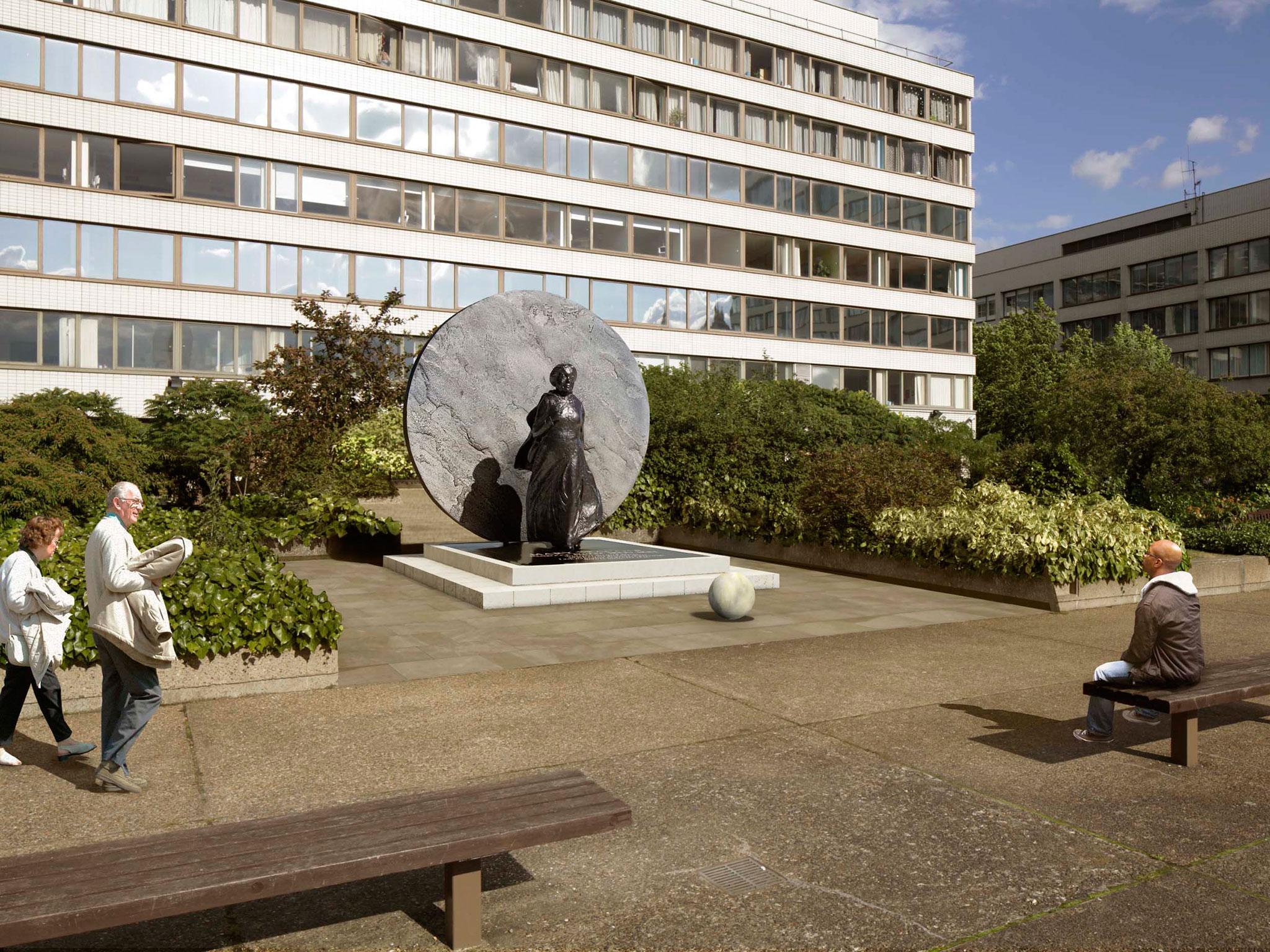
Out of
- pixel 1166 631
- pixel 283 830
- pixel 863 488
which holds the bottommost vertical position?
pixel 283 830

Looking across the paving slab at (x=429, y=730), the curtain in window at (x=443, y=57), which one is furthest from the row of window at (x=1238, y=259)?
the paving slab at (x=429, y=730)

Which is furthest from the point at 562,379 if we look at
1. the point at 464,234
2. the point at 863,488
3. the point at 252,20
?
the point at 252,20

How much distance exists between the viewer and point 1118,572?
1254 cm

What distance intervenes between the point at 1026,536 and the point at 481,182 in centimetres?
2831

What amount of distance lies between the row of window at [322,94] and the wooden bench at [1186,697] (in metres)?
33.4

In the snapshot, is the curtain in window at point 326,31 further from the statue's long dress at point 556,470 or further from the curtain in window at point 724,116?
the statue's long dress at point 556,470

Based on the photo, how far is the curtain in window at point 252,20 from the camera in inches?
1288

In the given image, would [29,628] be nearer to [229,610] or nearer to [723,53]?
[229,610]

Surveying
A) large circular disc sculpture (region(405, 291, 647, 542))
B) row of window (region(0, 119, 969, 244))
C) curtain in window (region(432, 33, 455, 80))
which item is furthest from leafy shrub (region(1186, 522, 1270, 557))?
curtain in window (region(432, 33, 455, 80))

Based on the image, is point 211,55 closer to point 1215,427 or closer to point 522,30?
point 522,30

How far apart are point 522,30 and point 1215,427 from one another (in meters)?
28.4

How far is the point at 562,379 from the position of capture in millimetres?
13117

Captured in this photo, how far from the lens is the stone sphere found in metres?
11.0

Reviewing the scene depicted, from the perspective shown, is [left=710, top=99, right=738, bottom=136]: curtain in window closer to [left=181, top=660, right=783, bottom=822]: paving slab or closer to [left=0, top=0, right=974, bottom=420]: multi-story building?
[left=0, top=0, right=974, bottom=420]: multi-story building
